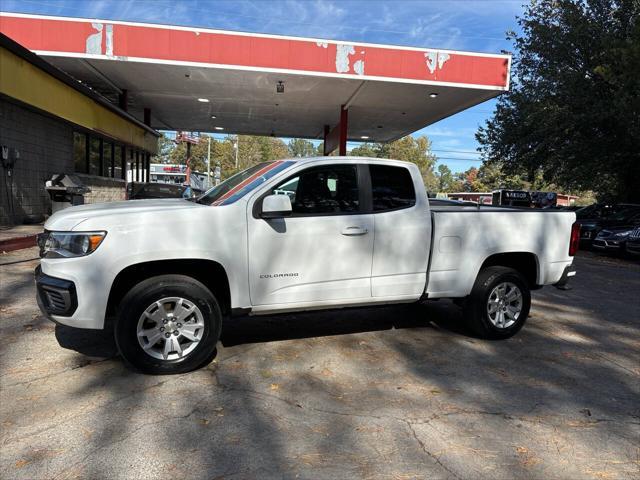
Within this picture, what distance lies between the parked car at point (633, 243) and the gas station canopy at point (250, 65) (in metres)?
5.85

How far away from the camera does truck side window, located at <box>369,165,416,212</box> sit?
15.8 feet

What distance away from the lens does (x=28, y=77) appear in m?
11.1

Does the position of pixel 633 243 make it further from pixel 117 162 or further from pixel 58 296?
pixel 117 162

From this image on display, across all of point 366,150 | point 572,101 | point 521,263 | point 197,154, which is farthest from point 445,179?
point 521,263

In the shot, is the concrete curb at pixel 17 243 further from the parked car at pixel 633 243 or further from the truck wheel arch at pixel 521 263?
the parked car at pixel 633 243

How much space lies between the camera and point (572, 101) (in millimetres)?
19609

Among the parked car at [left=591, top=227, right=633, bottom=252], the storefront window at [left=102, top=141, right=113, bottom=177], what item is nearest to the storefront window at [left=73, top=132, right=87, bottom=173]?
the storefront window at [left=102, top=141, right=113, bottom=177]

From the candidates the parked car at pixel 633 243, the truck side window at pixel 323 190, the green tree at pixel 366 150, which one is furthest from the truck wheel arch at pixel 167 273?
the green tree at pixel 366 150

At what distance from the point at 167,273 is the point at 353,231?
5.60 ft

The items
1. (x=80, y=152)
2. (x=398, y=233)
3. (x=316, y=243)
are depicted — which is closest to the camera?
(x=316, y=243)

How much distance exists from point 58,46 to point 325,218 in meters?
13.4

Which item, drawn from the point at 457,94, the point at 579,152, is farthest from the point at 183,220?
the point at 579,152

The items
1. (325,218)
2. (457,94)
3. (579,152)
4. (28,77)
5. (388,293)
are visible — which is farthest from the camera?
(579,152)

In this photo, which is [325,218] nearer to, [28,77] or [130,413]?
[130,413]
